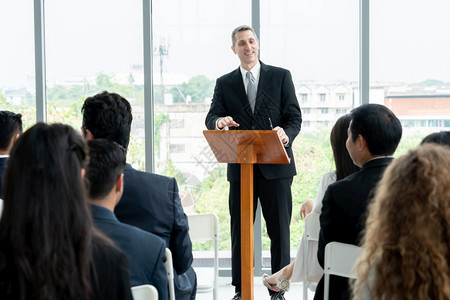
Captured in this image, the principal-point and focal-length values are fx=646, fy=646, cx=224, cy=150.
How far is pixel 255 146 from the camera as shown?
3.97 metres

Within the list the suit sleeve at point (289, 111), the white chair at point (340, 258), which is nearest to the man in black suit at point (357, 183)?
the white chair at point (340, 258)

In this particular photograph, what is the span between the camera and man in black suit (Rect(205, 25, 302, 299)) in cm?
472

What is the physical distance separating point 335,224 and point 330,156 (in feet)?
10.4

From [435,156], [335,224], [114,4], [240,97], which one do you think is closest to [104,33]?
[114,4]

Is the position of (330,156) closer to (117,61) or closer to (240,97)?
(240,97)

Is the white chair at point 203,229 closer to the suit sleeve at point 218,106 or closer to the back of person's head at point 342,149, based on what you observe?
the back of person's head at point 342,149

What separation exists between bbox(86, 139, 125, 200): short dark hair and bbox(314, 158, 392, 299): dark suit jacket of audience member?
1.00 m

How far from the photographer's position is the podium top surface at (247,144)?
3762mm

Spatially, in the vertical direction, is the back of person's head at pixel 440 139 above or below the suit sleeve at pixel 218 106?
below

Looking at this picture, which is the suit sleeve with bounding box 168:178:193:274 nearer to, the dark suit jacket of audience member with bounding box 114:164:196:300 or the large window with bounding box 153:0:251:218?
the dark suit jacket of audience member with bounding box 114:164:196:300

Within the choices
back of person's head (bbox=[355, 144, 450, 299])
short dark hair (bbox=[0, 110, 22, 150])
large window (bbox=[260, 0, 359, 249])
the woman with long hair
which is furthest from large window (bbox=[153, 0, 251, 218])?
the woman with long hair

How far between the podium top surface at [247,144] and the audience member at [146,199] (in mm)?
807

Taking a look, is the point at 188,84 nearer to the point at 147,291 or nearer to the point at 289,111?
the point at 289,111

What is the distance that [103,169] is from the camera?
208cm
